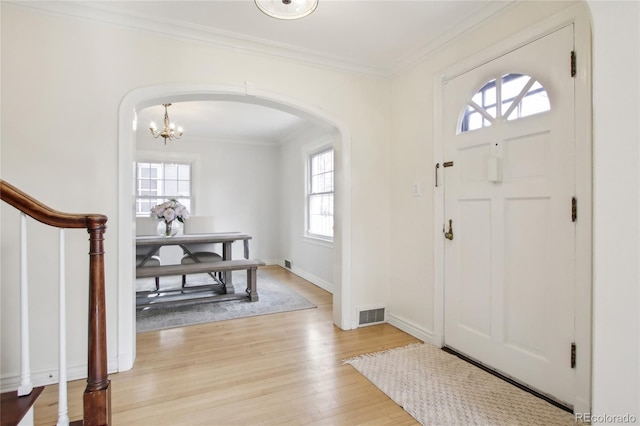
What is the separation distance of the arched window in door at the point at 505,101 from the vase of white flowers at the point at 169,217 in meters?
3.35

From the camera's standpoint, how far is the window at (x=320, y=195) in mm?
4754

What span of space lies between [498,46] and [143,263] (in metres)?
3.99

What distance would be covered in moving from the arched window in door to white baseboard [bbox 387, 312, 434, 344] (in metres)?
1.70

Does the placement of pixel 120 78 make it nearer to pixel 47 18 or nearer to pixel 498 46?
pixel 47 18

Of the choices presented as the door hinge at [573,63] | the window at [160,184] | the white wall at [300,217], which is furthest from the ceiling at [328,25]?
the window at [160,184]

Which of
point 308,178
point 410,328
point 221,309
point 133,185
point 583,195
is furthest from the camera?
point 308,178

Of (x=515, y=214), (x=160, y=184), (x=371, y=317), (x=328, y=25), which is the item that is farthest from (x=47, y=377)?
(x=160, y=184)

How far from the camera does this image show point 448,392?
1.95 metres

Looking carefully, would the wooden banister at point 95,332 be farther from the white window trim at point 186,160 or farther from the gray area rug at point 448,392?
the white window trim at point 186,160

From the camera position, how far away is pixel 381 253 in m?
3.19

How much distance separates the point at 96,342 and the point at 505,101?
266 cm

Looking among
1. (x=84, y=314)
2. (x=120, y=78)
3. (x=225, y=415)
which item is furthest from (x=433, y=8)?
(x=84, y=314)

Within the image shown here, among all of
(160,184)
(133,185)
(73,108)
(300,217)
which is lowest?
(300,217)

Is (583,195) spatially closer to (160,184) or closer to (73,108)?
(73,108)
